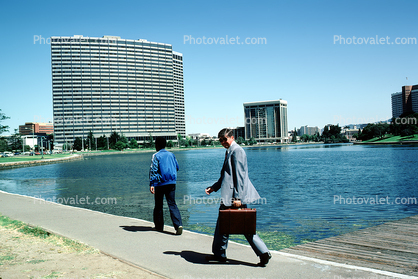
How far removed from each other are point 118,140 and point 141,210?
17381 cm

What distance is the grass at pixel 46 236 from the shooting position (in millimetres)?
6352

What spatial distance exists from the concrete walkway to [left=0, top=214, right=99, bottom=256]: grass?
0.25 metres

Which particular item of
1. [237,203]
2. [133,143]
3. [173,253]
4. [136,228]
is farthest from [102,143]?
[237,203]

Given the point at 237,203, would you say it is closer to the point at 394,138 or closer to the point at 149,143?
the point at 394,138

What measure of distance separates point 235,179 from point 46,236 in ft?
16.6

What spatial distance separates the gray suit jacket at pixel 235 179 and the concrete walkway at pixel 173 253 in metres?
1.13

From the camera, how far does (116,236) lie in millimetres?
7469

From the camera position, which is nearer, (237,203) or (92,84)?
(237,203)

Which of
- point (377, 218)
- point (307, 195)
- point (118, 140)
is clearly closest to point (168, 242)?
point (377, 218)

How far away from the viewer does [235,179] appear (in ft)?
17.6

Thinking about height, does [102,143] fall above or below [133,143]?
above

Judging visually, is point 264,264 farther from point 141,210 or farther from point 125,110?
point 125,110

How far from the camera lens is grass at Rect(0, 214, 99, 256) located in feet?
20.8

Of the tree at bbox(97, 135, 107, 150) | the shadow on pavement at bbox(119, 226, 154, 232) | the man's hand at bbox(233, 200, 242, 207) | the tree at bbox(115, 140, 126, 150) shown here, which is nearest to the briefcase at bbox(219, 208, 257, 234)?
the man's hand at bbox(233, 200, 242, 207)
